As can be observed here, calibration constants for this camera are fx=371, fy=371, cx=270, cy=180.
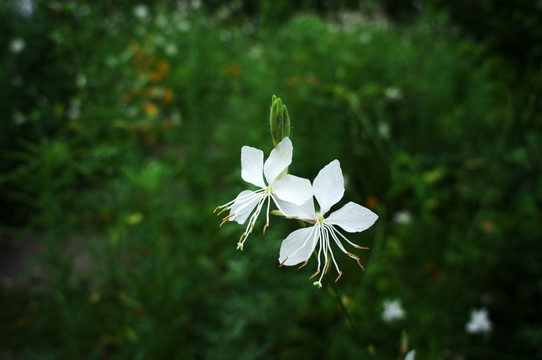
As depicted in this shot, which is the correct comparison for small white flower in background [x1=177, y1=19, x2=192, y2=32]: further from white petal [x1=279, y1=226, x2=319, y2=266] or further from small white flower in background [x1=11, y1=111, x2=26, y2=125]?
white petal [x1=279, y1=226, x2=319, y2=266]

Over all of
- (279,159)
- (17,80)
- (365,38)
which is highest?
(365,38)

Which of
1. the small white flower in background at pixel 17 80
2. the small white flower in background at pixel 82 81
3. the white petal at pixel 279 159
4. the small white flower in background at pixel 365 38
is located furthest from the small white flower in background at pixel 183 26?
the white petal at pixel 279 159

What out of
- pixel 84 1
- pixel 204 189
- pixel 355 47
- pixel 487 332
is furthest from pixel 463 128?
pixel 84 1

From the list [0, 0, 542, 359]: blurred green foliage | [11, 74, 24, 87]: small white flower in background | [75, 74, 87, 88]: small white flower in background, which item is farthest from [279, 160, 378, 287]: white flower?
[11, 74, 24, 87]: small white flower in background

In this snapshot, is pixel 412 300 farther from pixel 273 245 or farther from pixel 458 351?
pixel 273 245

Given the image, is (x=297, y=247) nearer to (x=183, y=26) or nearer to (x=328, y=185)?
(x=328, y=185)

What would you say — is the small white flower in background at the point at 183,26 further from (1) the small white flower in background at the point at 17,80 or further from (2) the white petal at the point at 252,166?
(2) the white petal at the point at 252,166

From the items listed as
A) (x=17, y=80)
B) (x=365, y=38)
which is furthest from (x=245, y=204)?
(x=365, y=38)
